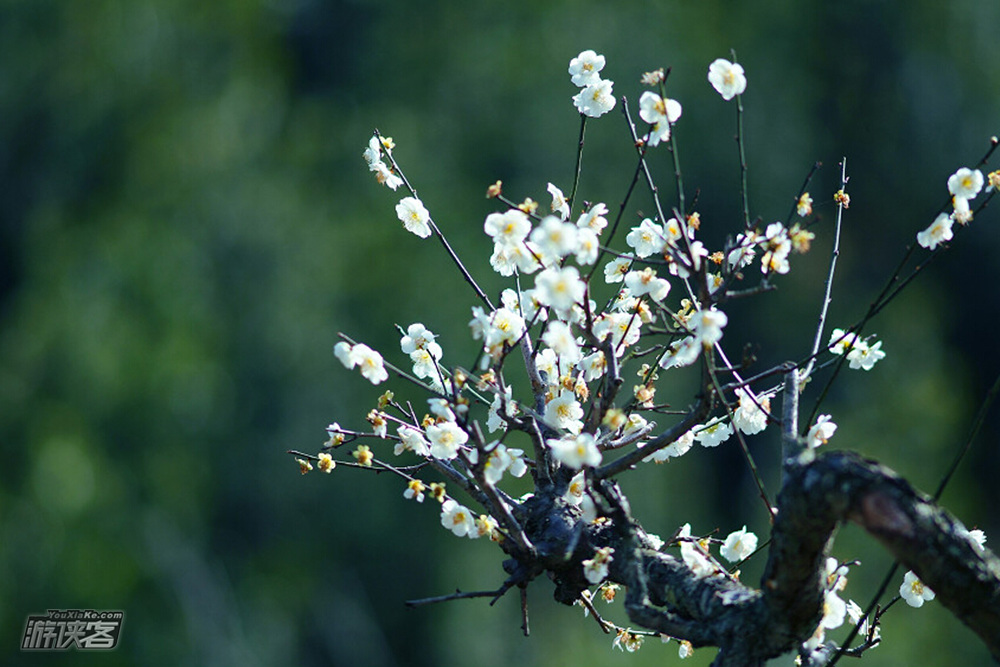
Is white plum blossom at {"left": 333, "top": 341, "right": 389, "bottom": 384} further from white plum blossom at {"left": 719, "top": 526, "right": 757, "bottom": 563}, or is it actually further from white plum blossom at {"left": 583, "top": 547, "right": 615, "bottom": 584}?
white plum blossom at {"left": 719, "top": 526, "right": 757, "bottom": 563}

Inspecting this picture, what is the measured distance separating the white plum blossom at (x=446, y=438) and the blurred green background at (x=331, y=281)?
983cm

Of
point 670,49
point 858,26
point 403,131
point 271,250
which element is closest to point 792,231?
point 271,250

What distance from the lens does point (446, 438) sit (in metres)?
2.33

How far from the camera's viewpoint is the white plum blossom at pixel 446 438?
2.31m

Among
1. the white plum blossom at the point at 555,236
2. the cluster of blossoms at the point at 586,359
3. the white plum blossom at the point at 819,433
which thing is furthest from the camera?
the white plum blossom at the point at 819,433

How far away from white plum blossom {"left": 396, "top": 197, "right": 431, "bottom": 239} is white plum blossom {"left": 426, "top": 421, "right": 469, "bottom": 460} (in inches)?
21.1

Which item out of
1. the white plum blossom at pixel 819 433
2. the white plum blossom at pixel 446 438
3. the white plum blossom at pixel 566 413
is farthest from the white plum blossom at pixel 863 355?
the white plum blossom at pixel 446 438

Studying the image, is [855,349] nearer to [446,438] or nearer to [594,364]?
[594,364]

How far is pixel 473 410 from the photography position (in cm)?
1061

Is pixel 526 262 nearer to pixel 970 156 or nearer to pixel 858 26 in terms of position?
pixel 970 156

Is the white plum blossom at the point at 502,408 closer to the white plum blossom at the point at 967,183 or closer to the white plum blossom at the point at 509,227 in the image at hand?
the white plum blossom at the point at 509,227

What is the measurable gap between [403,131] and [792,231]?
582 inches

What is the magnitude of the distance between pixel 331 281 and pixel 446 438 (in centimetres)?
1300

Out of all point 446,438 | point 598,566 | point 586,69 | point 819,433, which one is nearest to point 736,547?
point 819,433
